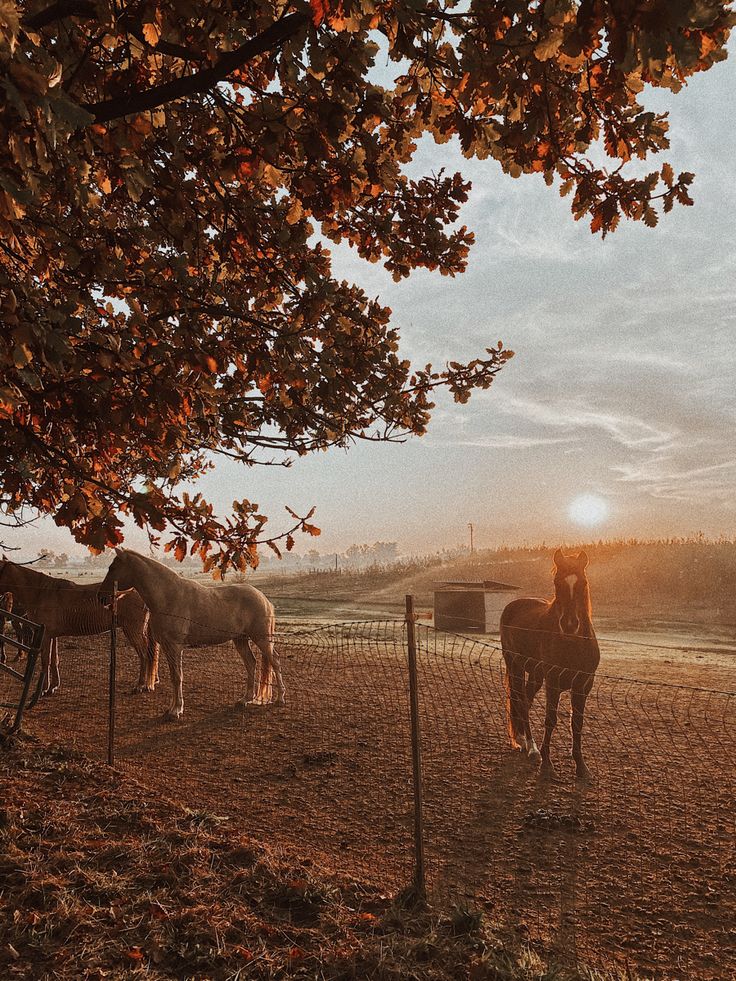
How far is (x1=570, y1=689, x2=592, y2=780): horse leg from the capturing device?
6.39 m

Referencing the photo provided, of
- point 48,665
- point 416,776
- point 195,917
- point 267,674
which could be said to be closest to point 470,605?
point 267,674

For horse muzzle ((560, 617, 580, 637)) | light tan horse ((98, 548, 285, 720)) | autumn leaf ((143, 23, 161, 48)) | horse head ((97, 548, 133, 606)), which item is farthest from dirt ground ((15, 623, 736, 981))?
autumn leaf ((143, 23, 161, 48))

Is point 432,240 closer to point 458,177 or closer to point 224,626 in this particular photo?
point 458,177

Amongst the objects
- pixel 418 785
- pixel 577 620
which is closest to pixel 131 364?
pixel 418 785

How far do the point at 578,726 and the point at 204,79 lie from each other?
6978 millimetres

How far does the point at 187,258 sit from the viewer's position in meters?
4.02

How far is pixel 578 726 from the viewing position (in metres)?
6.49

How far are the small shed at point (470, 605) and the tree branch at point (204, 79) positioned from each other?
644 inches

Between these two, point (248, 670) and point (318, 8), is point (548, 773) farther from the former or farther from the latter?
point (318, 8)

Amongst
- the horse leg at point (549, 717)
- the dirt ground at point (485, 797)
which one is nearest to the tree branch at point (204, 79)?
the dirt ground at point (485, 797)

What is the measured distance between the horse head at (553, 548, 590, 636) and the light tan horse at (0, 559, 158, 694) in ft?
25.2

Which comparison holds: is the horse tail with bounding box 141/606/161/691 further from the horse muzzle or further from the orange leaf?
the orange leaf

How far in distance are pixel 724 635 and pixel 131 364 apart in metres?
23.7

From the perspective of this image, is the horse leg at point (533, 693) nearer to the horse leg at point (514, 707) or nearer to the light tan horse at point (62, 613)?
the horse leg at point (514, 707)
